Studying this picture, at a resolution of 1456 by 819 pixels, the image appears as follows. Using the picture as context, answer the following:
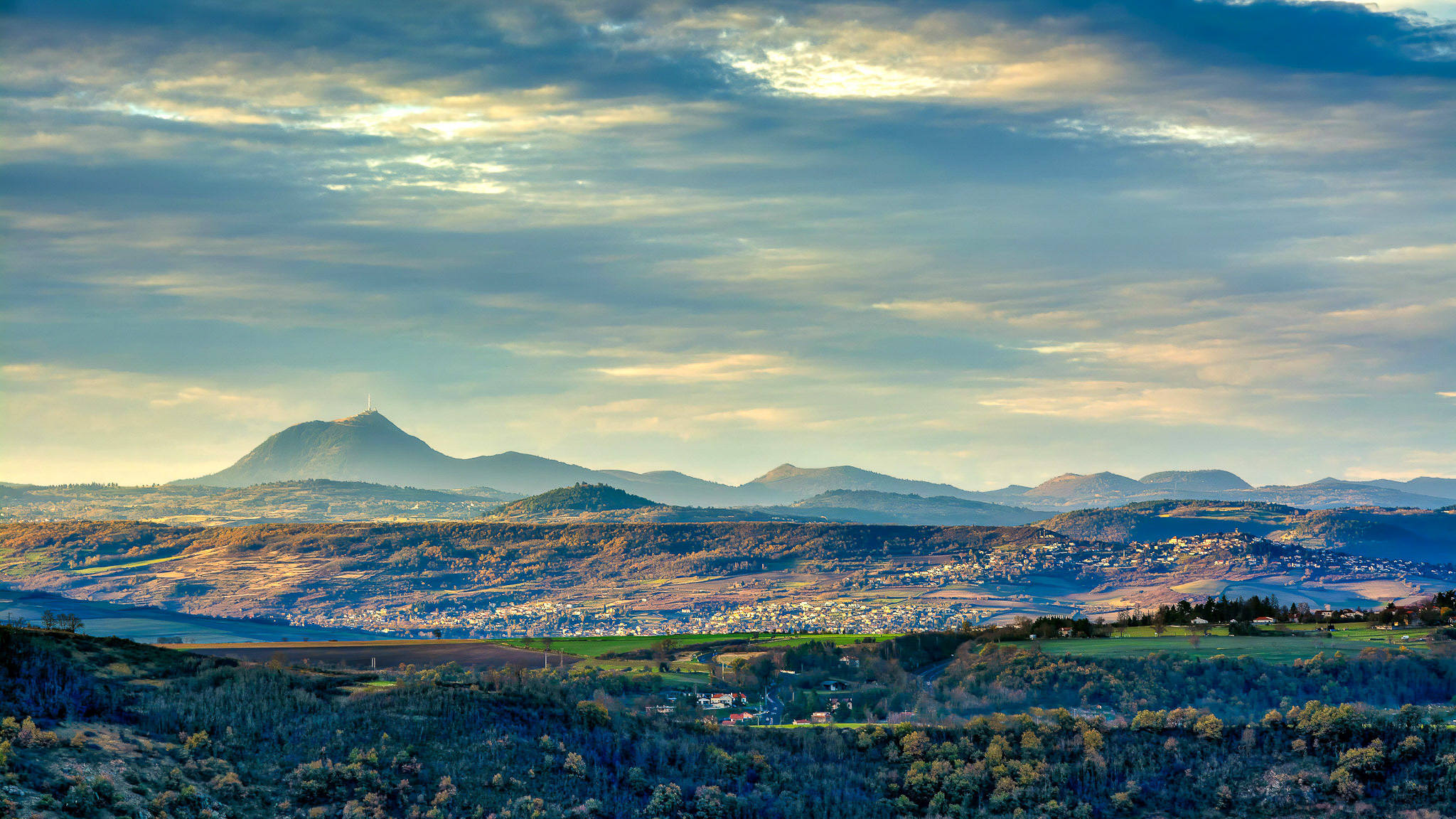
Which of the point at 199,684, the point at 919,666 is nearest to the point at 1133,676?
the point at 919,666

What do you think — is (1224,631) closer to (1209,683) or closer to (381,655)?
(1209,683)

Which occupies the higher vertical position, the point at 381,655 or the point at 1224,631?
the point at 1224,631

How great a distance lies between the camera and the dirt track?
16325 centimetres

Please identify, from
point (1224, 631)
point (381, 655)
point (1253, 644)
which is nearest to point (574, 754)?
point (381, 655)

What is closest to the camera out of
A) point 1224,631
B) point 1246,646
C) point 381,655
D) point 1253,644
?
point 1246,646

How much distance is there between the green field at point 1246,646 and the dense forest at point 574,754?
3307 centimetres

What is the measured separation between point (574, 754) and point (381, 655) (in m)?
87.7

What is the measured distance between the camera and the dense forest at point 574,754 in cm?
8688

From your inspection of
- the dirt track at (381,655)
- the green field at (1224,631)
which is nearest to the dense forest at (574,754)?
the dirt track at (381,655)

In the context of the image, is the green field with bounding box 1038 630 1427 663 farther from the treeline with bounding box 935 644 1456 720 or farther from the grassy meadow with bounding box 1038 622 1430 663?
the treeline with bounding box 935 644 1456 720

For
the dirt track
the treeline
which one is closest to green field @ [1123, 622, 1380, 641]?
the treeline

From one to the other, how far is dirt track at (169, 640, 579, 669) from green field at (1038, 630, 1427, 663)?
70.6 m

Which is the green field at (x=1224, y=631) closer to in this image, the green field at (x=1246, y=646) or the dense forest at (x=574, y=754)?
the green field at (x=1246, y=646)

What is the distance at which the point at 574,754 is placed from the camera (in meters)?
102
